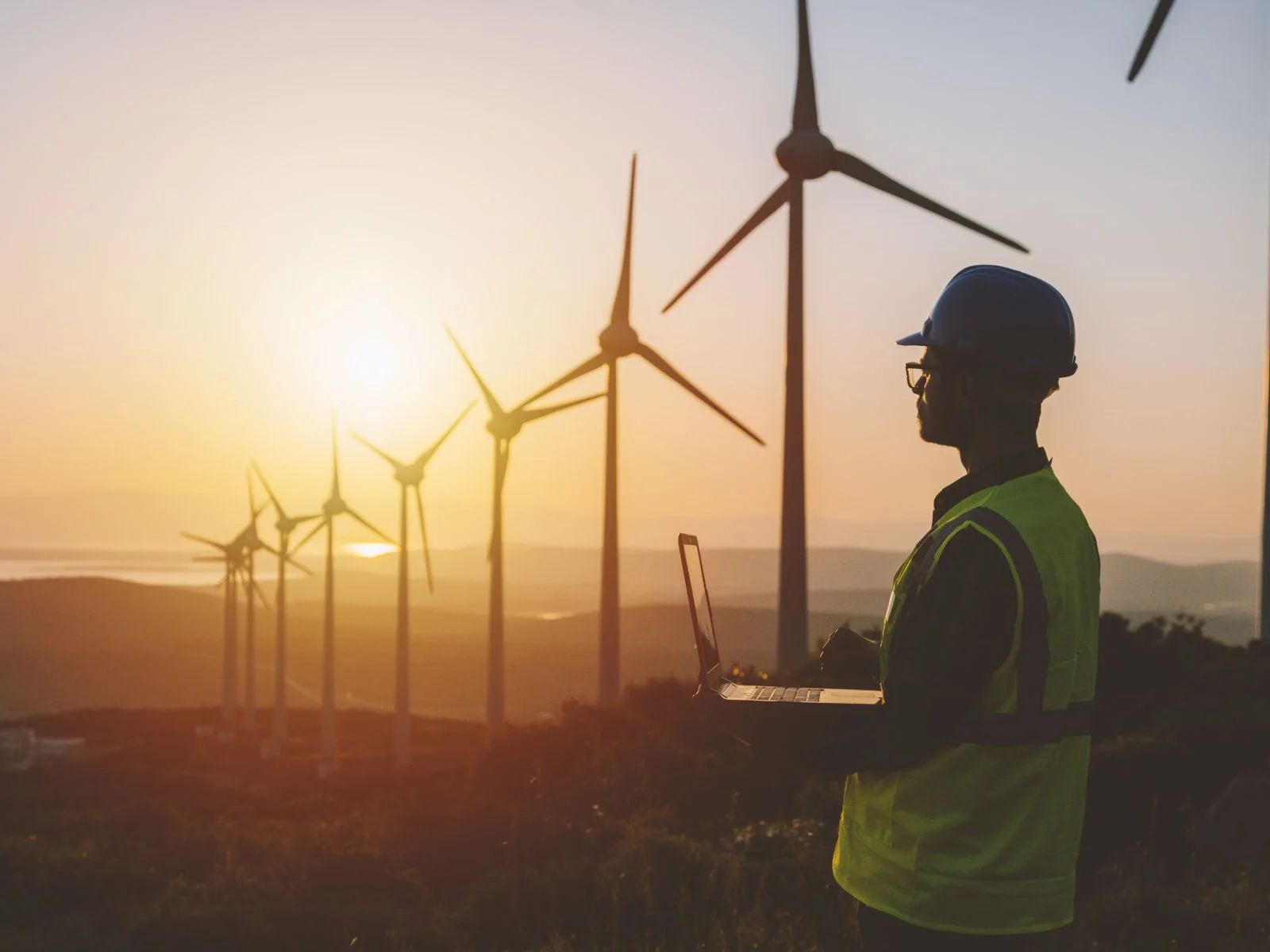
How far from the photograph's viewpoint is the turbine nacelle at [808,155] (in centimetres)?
3534

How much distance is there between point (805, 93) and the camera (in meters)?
36.5

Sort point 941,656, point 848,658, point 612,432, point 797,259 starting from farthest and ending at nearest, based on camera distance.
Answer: point 612,432, point 797,259, point 848,658, point 941,656

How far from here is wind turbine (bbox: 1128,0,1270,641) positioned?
2667cm

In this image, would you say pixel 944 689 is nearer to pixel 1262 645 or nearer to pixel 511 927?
pixel 511 927

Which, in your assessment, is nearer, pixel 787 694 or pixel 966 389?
pixel 787 694

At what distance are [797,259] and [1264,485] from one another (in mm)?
12321

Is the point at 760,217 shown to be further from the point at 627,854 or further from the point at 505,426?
the point at 627,854

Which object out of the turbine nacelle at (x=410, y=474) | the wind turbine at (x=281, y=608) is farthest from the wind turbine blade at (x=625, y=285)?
the wind turbine at (x=281, y=608)

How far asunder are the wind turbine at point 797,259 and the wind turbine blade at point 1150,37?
7.20 m

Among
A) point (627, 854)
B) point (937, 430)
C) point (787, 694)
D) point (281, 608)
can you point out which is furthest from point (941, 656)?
point (281, 608)

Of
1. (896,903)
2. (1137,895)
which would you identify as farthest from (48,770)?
(896,903)

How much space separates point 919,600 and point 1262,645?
18787mm

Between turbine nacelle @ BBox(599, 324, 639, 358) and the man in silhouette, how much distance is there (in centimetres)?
4210

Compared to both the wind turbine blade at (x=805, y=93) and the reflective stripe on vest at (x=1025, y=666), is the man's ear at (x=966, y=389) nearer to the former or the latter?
the reflective stripe on vest at (x=1025, y=666)
